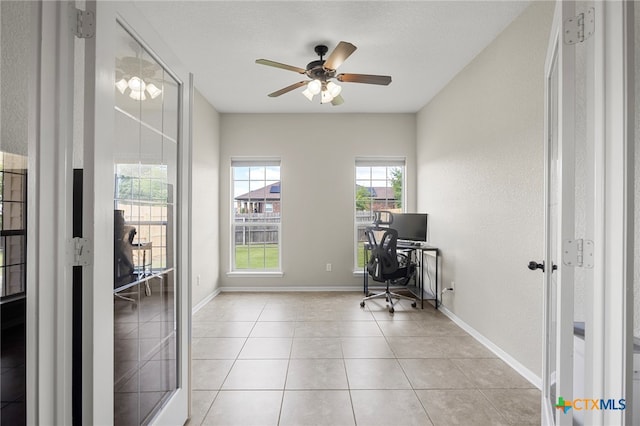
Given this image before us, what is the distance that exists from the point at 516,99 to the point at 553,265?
1.57m

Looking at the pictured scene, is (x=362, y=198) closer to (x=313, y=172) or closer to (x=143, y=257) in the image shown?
(x=313, y=172)

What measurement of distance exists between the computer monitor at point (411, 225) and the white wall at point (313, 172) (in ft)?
2.39

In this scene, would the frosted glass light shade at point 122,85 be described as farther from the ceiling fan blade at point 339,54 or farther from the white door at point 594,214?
the white door at point 594,214

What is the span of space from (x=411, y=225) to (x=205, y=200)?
2.83 m

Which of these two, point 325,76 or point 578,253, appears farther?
point 325,76

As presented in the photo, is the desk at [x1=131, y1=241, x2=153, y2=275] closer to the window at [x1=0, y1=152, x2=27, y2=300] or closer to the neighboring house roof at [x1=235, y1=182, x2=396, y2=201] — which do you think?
the window at [x1=0, y1=152, x2=27, y2=300]

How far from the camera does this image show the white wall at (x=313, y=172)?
15.9 ft

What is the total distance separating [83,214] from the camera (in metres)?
1.04

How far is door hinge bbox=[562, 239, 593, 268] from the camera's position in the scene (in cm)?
97

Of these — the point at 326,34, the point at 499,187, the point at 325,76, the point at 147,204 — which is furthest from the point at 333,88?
the point at 147,204

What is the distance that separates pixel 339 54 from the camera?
238 cm

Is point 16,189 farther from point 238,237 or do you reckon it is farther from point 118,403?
point 238,237

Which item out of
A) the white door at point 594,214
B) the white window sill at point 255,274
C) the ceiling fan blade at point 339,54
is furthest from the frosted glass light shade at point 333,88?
the white window sill at point 255,274

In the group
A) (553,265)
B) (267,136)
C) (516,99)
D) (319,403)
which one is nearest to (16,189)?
(319,403)
